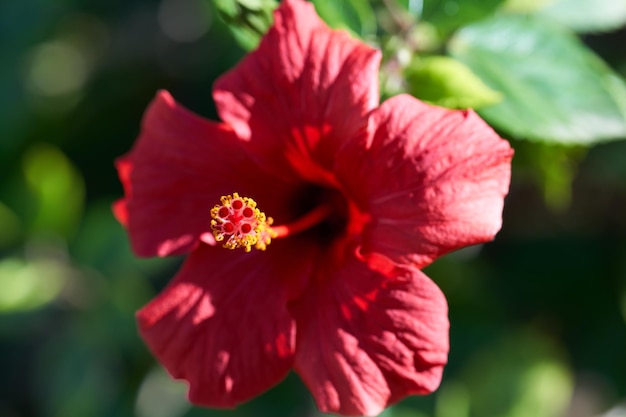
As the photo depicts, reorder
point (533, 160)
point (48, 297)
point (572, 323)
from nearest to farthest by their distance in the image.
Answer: point (533, 160) → point (48, 297) → point (572, 323)

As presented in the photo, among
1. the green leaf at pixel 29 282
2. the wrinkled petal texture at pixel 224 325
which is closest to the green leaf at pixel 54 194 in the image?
the green leaf at pixel 29 282

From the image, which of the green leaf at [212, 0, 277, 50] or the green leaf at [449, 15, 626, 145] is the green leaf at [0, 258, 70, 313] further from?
the green leaf at [449, 15, 626, 145]

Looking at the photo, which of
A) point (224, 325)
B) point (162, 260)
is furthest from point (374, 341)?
point (162, 260)

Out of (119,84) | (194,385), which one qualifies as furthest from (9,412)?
(194,385)

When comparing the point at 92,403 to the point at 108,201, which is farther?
the point at 108,201

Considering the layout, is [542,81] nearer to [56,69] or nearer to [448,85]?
[448,85]

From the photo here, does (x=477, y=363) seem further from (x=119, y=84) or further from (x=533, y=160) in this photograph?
(x=119, y=84)
